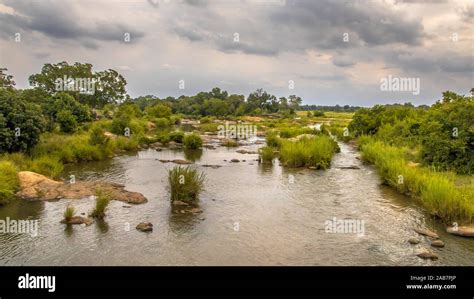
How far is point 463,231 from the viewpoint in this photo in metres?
15.2

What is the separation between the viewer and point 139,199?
66.0 ft

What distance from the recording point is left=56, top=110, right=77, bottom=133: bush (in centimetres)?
3741

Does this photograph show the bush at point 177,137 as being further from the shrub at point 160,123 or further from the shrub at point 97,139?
the shrub at point 160,123

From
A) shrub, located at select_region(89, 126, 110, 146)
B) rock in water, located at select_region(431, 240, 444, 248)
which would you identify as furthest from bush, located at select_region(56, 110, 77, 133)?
Answer: rock in water, located at select_region(431, 240, 444, 248)

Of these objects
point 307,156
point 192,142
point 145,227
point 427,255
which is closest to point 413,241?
point 427,255

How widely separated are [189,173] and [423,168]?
45.4 feet

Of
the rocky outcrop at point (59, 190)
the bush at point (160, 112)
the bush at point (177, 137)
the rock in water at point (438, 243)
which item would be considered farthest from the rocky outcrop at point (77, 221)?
the bush at point (160, 112)

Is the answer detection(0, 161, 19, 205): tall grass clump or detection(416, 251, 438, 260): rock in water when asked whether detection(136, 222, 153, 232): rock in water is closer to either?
detection(0, 161, 19, 205): tall grass clump

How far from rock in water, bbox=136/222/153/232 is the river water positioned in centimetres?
35

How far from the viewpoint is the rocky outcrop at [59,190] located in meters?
19.9

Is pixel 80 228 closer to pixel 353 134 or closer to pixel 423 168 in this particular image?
pixel 423 168

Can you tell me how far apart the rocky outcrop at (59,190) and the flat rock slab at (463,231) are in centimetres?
1407

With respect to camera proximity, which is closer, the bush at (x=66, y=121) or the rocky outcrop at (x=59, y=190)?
the rocky outcrop at (x=59, y=190)
